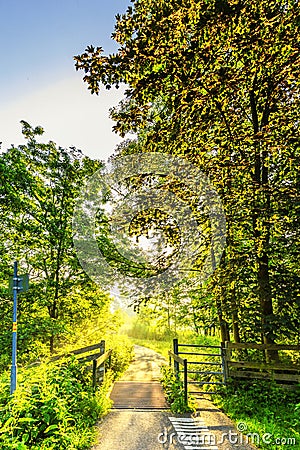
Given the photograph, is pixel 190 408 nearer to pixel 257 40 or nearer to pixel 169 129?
pixel 169 129

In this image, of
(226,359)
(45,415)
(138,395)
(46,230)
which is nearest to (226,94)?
(45,415)

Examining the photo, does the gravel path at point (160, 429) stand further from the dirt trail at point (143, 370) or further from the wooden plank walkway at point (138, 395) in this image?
the dirt trail at point (143, 370)

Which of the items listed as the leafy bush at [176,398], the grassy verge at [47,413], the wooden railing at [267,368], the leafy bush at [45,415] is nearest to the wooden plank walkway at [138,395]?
the leafy bush at [176,398]

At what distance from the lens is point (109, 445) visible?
4031 mm

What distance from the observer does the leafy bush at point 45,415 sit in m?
3.03

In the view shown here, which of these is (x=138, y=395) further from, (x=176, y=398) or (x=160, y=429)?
(x=160, y=429)

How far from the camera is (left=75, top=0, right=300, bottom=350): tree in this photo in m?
3.63

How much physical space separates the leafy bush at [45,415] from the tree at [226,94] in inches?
130

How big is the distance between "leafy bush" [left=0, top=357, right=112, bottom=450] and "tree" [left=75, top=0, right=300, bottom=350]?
3309 mm

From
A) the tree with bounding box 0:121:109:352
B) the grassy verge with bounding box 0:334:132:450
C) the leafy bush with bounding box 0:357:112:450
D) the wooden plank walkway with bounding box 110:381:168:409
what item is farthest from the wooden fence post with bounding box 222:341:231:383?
the tree with bounding box 0:121:109:352

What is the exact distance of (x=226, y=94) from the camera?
5008 mm

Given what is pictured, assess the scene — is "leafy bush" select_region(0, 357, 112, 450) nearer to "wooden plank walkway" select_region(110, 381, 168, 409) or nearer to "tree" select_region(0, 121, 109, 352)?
"wooden plank walkway" select_region(110, 381, 168, 409)

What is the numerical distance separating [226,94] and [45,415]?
5034mm

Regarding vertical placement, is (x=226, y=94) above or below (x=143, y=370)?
above
